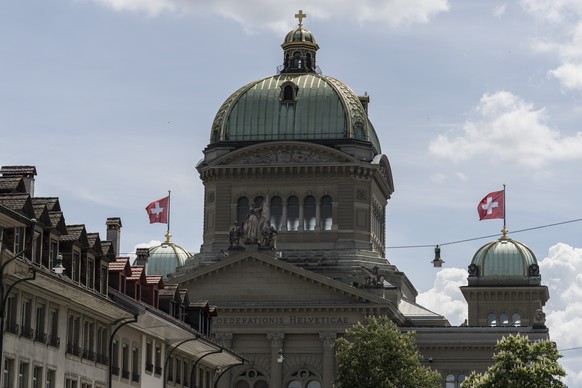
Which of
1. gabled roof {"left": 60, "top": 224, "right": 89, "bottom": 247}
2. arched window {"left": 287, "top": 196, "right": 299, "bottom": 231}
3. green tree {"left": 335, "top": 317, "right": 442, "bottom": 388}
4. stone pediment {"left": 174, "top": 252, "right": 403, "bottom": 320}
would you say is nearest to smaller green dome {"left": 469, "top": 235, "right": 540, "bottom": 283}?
arched window {"left": 287, "top": 196, "right": 299, "bottom": 231}

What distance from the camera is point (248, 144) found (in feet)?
478

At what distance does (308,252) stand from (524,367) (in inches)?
2275

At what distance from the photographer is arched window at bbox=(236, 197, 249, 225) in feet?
475

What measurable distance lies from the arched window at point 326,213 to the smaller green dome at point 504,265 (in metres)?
23.0

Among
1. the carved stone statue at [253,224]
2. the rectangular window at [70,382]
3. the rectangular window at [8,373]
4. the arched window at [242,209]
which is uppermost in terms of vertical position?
the arched window at [242,209]

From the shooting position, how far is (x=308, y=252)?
140875mm

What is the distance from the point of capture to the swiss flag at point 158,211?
5679 inches

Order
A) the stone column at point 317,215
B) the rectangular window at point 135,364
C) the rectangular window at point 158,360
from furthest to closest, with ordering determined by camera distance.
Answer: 1. the stone column at point 317,215
2. the rectangular window at point 158,360
3. the rectangular window at point 135,364

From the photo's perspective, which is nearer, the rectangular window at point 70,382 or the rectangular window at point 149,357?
the rectangular window at point 70,382

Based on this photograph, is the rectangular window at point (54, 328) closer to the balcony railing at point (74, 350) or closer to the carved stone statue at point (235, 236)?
the balcony railing at point (74, 350)

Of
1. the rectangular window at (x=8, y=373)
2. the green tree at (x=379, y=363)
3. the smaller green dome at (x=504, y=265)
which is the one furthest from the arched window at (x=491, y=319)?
the rectangular window at (x=8, y=373)

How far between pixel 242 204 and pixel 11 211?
92446mm

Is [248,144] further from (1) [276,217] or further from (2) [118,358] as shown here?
(2) [118,358]

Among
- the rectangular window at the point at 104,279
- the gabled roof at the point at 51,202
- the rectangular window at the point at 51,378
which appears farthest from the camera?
the rectangular window at the point at 104,279
